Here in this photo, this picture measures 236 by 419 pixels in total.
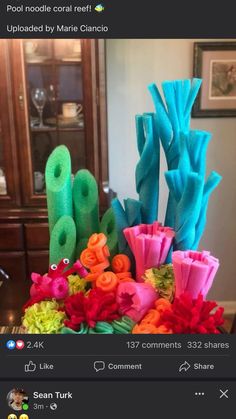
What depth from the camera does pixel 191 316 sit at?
0.52 m

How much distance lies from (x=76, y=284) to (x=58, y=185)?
0.17 metres

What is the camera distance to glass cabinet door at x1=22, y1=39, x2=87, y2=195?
1643 mm

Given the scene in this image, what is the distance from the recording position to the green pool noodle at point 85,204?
719 millimetres

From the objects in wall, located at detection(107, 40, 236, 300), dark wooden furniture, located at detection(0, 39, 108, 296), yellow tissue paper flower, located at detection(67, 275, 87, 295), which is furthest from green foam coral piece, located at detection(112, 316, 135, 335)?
wall, located at detection(107, 40, 236, 300)

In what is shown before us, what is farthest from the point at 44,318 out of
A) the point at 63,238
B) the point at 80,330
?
the point at 63,238

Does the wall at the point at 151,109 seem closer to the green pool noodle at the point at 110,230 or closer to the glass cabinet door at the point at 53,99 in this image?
the glass cabinet door at the point at 53,99
